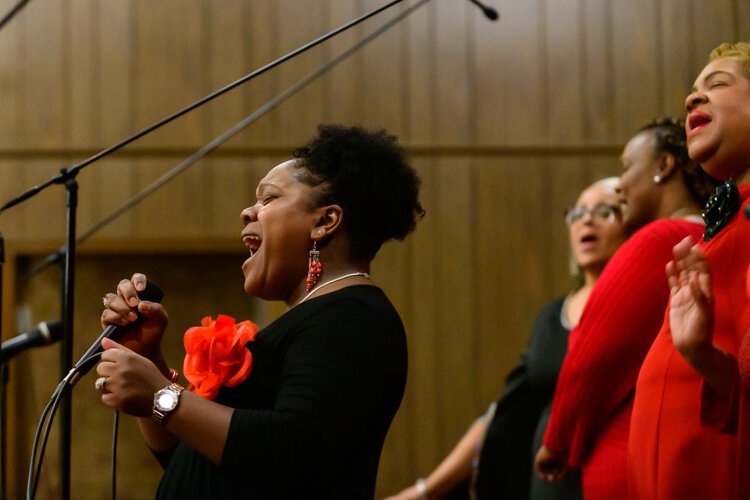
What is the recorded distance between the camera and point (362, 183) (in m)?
1.68

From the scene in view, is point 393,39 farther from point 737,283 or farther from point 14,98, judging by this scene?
point 737,283

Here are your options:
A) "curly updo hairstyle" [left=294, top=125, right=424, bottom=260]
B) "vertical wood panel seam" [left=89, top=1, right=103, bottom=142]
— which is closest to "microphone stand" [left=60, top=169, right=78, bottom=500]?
"curly updo hairstyle" [left=294, top=125, right=424, bottom=260]

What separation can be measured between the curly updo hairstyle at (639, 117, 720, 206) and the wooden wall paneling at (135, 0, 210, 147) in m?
2.74

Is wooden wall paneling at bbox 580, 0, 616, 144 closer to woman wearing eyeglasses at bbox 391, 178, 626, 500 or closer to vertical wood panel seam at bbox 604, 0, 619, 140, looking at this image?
vertical wood panel seam at bbox 604, 0, 619, 140

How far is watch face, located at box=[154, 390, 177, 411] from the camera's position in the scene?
1.41 meters

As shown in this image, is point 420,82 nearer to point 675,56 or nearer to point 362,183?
point 675,56

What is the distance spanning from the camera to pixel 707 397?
1.51 metres

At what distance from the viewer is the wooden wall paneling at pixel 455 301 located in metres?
4.59

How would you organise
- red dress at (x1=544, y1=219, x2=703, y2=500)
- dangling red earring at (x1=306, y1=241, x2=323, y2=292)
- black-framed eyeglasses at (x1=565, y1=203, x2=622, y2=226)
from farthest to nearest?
black-framed eyeglasses at (x1=565, y1=203, x2=622, y2=226) < red dress at (x1=544, y1=219, x2=703, y2=500) < dangling red earring at (x1=306, y1=241, x2=323, y2=292)

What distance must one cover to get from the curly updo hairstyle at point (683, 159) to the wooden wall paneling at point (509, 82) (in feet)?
7.73

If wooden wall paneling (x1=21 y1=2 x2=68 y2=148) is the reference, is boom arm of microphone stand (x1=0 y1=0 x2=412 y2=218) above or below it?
below

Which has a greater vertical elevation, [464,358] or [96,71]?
[96,71]

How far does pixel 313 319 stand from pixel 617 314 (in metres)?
0.83

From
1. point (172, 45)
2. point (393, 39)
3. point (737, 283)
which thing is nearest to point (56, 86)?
point (172, 45)
